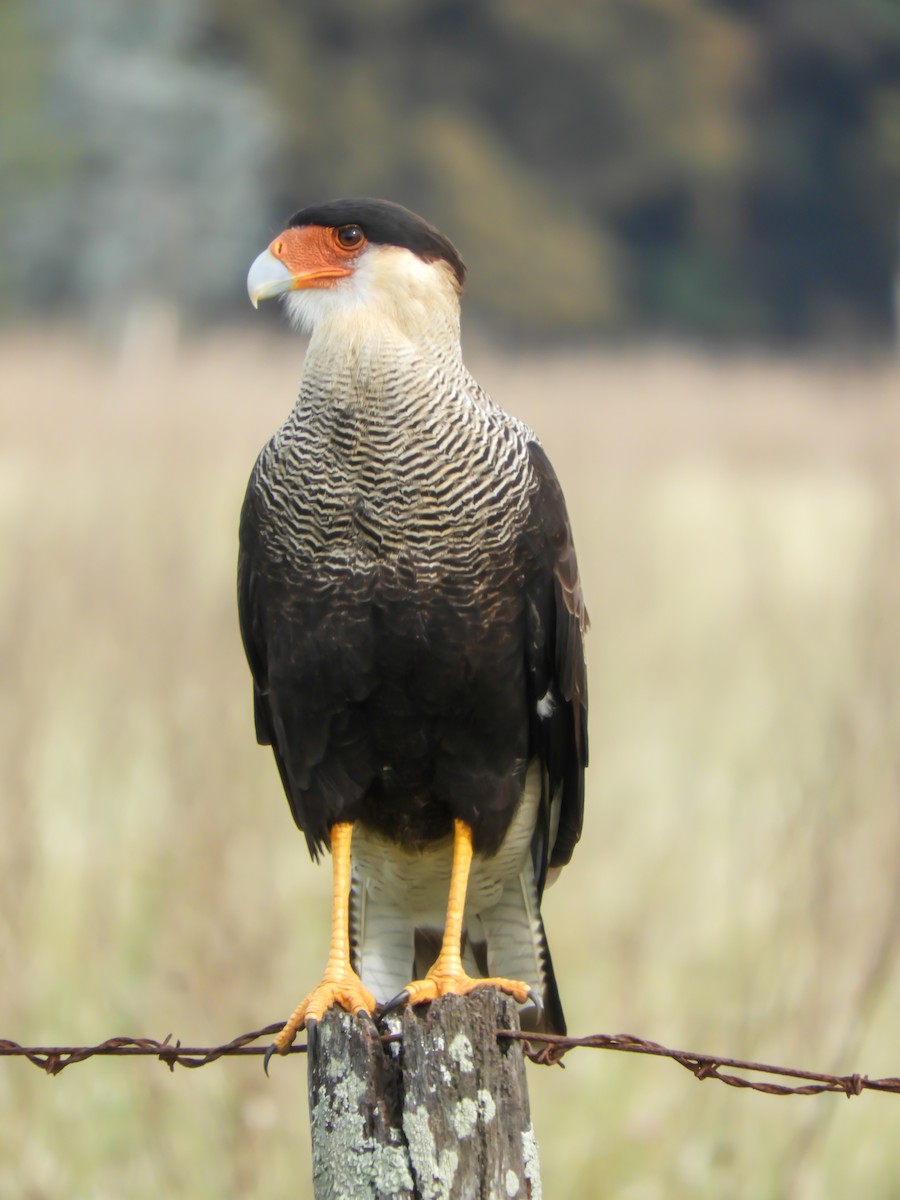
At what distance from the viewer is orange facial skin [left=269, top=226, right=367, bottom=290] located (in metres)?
2.94

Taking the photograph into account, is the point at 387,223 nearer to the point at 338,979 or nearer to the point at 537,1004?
the point at 338,979

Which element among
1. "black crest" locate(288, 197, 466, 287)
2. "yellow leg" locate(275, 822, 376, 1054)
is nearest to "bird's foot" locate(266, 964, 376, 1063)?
"yellow leg" locate(275, 822, 376, 1054)

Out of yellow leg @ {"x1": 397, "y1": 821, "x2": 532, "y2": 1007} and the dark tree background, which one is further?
the dark tree background

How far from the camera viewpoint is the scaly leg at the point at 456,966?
271 centimetres

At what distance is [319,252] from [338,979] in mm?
1312

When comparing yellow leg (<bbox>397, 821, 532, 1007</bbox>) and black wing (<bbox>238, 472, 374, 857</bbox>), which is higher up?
black wing (<bbox>238, 472, 374, 857</bbox>)

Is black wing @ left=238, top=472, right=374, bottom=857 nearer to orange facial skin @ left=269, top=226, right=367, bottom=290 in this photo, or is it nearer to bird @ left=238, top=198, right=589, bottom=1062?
bird @ left=238, top=198, right=589, bottom=1062

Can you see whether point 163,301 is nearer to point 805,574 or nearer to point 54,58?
point 54,58

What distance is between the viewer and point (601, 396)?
1079 cm

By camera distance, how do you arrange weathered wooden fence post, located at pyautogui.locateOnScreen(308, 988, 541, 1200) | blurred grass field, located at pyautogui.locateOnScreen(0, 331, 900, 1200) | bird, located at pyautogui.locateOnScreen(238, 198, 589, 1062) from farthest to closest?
1. blurred grass field, located at pyautogui.locateOnScreen(0, 331, 900, 1200)
2. bird, located at pyautogui.locateOnScreen(238, 198, 589, 1062)
3. weathered wooden fence post, located at pyautogui.locateOnScreen(308, 988, 541, 1200)

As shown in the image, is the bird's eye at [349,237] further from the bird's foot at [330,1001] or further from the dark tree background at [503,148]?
the dark tree background at [503,148]

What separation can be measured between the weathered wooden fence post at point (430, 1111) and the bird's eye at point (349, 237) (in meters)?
1.43

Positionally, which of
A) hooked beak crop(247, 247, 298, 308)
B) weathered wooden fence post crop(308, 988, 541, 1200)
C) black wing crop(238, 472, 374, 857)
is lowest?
weathered wooden fence post crop(308, 988, 541, 1200)

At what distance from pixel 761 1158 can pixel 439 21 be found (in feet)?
98.7
